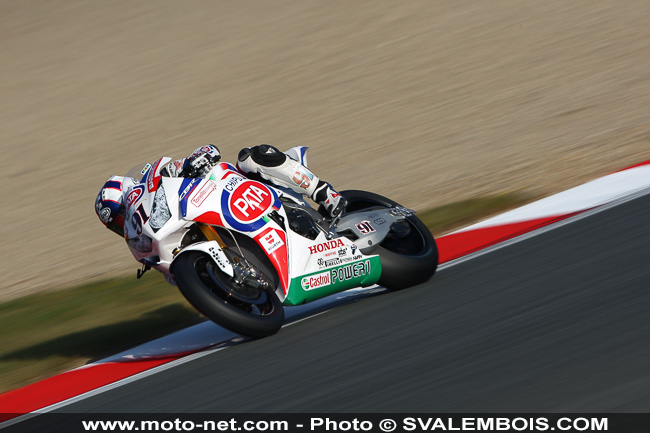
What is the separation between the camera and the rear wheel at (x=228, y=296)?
15.4 ft

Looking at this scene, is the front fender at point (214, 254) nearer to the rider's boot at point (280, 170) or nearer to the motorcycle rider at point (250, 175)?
the motorcycle rider at point (250, 175)

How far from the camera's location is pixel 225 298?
497cm

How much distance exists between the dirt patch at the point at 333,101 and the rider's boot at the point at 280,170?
3126 millimetres

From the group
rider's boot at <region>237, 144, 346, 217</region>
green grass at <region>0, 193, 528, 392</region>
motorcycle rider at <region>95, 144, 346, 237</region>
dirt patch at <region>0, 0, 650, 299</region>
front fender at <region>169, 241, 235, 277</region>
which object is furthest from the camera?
dirt patch at <region>0, 0, 650, 299</region>

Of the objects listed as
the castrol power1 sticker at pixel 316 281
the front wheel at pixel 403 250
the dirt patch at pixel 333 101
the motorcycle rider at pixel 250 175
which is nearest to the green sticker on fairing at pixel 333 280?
the castrol power1 sticker at pixel 316 281

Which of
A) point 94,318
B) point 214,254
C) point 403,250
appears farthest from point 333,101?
point 214,254

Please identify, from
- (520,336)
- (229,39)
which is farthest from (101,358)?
(229,39)

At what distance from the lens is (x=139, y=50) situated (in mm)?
17578

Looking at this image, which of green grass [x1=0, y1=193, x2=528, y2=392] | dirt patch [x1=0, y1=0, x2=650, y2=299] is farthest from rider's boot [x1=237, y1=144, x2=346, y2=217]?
dirt patch [x1=0, y1=0, x2=650, y2=299]

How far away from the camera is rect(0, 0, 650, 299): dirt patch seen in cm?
928

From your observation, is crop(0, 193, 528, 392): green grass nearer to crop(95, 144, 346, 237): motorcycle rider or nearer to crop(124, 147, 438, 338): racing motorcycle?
crop(95, 144, 346, 237): motorcycle rider

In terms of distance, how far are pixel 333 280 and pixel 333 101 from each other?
25.2 ft

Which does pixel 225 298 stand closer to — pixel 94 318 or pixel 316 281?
pixel 316 281

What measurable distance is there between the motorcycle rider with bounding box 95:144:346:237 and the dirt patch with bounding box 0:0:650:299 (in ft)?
9.79
